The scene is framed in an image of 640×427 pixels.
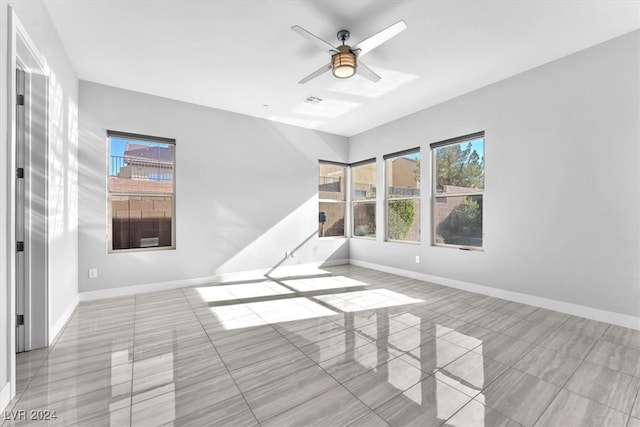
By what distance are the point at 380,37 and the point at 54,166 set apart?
11.0 ft

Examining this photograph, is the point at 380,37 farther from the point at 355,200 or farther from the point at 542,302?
the point at 355,200

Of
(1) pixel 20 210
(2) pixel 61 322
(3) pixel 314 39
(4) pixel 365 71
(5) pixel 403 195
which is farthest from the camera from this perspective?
(5) pixel 403 195

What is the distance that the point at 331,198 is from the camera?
21.0ft

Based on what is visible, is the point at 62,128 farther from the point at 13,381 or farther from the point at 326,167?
the point at 326,167

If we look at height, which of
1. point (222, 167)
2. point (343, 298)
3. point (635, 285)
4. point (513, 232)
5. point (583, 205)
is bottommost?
point (343, 298)

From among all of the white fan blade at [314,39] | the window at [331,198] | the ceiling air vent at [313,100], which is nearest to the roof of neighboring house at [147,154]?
the ceiling air vent at [313,100]

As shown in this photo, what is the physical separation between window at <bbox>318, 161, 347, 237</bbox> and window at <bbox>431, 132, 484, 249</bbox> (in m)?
2.27

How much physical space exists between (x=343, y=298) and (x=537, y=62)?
3.83 meters

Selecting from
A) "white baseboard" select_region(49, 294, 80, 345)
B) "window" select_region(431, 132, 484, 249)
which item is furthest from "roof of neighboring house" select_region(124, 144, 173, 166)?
"window" select_region(431, 132, 484, 249)

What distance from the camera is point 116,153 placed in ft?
13.5

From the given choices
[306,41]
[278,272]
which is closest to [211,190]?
[278,272]

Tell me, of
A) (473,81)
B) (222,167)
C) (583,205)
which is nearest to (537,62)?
(473,81)

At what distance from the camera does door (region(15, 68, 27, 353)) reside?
239 centimetres

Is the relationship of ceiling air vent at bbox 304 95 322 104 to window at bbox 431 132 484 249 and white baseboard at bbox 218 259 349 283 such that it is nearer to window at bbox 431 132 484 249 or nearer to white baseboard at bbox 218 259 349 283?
window at bbox 431 132 484 249
